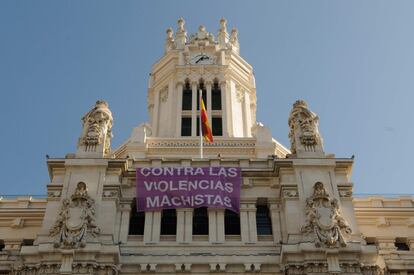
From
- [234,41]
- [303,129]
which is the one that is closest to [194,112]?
[234,41]

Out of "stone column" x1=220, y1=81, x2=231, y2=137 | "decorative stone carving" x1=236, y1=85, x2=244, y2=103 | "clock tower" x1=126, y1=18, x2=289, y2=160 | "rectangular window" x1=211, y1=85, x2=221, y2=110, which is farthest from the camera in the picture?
"decorative stone carving" x1=236, y1=85, x2=244, y2=103

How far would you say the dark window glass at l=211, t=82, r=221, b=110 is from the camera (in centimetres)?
6975

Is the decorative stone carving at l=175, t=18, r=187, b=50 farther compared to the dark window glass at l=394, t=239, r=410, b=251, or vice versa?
the decorative stone carving at l=175, t=18, r=187, b=50

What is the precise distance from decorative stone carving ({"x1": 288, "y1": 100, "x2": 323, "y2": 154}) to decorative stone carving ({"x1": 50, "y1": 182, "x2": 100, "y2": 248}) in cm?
1442

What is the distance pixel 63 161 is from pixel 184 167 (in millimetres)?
8024

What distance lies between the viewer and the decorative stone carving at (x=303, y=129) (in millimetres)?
42625

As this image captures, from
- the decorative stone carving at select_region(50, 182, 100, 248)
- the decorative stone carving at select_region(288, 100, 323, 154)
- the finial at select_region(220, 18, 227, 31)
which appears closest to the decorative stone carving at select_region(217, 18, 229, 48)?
the finial at select_region(220, 18, 227, 31)

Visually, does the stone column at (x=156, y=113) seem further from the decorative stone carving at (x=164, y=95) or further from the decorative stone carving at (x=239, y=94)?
the decorative stone carving at (x=239, y=94)

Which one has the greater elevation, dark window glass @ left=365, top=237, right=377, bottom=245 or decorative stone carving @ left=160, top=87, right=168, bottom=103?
decorative stone carving @ left=160, top=87, right=168, bottom=103

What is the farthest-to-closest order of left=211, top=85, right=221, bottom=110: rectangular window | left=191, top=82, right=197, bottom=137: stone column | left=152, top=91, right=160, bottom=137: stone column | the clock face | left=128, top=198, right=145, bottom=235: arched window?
the clock face, left=211, top=85, right=221, bottom=110: rectangular window, left=152, top=91, right=160, bottom=137: stone column, left=191, top=82, right=197, bottom=137: stone column, left=128, top=198, right=145, bottom=235: arched window

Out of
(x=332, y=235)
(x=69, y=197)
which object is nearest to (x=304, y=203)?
(x=332, y=235)

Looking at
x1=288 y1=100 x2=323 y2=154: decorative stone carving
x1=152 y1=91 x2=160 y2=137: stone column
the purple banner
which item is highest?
x1=152 y1=91 x2=160 y2=137: stone column

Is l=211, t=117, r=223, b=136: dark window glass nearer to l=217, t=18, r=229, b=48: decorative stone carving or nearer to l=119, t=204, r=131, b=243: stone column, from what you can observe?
l=217, t=18, r=229, b=48: decorative stone carving

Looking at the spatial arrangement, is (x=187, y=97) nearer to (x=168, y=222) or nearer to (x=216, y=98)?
(x=216, y=98)
